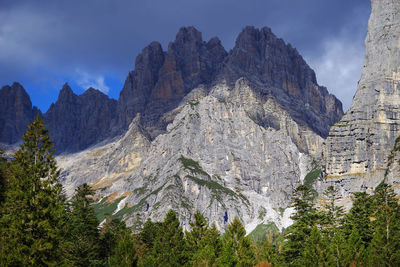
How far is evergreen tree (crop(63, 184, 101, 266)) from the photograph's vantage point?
6875 centimetres

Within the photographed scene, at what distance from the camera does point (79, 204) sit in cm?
9300

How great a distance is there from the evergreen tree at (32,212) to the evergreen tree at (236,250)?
2897cm

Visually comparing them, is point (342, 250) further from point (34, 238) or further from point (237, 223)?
point (34, 238)

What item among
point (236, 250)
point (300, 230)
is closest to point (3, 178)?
point (236, 250)

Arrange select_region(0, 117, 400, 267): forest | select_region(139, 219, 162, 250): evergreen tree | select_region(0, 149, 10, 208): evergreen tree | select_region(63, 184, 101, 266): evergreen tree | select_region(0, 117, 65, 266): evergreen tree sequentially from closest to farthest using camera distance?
select_region(0, 117, 65, 266): evergreen tree
select_region(0, 117, 400, 267): forest
select_region(0, 149, 10, 208): evergreen tree
select_region(63, 184, 101, 266): evergreen tree
select_region(139, 219, 162, 250): evergreen tree

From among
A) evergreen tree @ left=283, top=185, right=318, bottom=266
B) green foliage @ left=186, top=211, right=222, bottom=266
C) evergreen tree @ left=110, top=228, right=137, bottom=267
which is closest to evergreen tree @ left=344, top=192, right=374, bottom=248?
evergreen tree @ left=283, top=185, right=318, bottom=266

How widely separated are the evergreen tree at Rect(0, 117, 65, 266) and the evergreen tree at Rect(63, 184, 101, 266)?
1386 centimetres

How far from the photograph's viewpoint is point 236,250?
76.9 m

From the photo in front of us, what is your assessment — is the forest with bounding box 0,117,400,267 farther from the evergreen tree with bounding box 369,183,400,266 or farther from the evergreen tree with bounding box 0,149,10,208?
the evergreen tree with bounding box 0,149,10,208

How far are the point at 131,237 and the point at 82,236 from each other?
8932mm

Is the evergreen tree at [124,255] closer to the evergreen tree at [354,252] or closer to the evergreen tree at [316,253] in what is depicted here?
the evergreen tree at [316,253]

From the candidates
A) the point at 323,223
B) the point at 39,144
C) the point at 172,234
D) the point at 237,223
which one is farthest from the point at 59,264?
the point at 323,223

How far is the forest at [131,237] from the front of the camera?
48.5 m

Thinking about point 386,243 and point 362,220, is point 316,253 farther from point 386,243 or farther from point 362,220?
point 362,220
